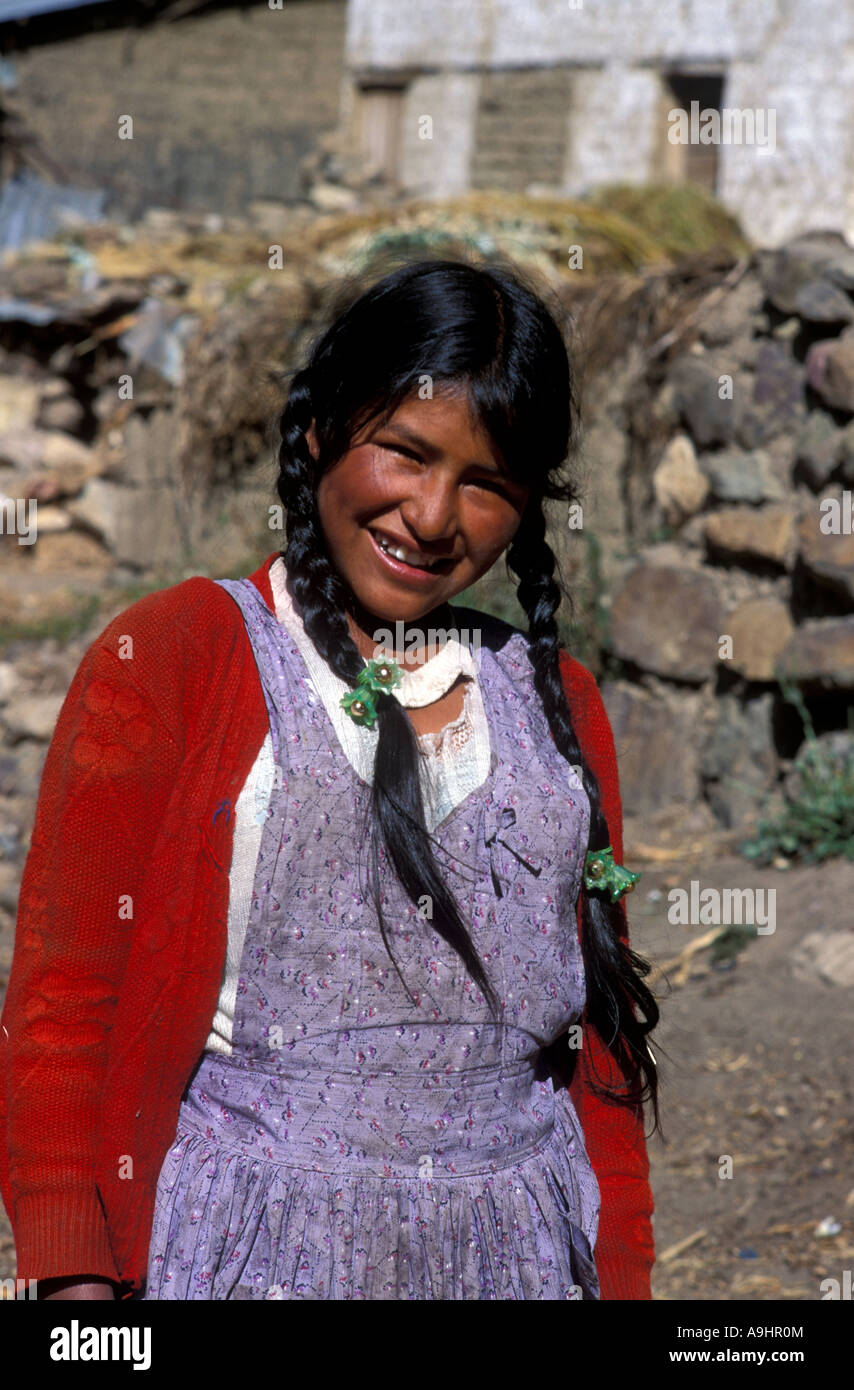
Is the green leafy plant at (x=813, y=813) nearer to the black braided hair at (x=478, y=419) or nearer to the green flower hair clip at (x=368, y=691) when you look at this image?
the black braided hair at (x=478, y=419)

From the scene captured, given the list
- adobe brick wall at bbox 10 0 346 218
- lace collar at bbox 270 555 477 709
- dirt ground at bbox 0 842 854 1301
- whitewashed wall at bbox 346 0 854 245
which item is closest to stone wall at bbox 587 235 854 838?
dirt ground at bbox 0 842 854 1301

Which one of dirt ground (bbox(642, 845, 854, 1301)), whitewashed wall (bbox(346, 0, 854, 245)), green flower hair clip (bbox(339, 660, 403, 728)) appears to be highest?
whitewashed wall (bbox(346, 0, 854, 245))

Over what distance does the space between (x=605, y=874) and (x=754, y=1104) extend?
215 cm

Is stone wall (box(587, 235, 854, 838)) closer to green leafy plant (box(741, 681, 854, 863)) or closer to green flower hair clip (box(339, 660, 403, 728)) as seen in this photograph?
green leafy plant (box(741, 681, 854, 863))

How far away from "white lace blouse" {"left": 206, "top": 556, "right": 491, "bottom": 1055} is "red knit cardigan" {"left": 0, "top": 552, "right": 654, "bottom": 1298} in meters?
0.02

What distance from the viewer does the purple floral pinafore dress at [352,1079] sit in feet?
4.23

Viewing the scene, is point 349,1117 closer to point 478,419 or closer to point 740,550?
point 478,419

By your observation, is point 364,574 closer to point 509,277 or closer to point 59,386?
point 509,277

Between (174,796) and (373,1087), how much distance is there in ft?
1.09

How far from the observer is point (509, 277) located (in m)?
1.47

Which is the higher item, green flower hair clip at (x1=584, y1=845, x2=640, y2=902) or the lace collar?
the lace collar

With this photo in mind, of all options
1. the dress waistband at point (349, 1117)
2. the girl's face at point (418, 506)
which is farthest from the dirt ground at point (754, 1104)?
the girl's face at point (418, 506)

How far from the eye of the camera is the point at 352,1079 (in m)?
1.32

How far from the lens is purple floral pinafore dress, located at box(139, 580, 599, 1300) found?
1.29 meters
